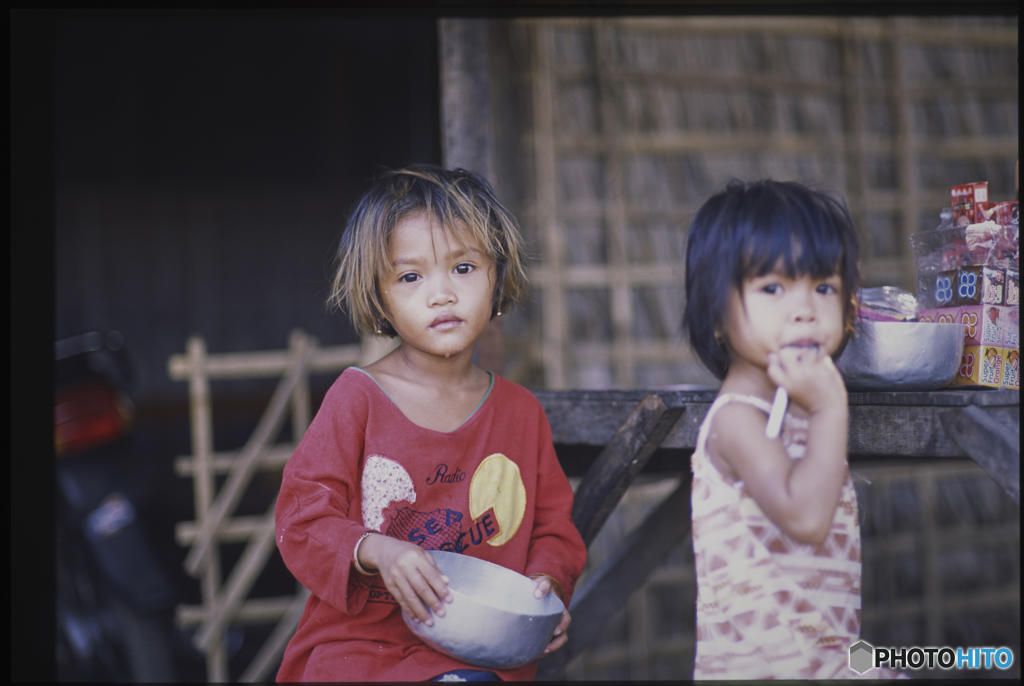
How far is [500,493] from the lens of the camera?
169 centimetres

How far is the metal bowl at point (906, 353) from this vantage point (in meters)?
1.62

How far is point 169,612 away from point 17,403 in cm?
151

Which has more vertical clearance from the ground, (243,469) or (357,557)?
(357,557)

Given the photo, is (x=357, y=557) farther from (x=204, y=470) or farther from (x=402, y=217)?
(x=204, y=470)

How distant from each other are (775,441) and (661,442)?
1.41 feet

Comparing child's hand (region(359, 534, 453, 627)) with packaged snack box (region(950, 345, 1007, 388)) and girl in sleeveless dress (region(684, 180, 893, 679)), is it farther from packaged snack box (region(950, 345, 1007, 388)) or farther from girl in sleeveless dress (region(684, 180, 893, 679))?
packaged snack box (region(950, 345, 1007, 388))

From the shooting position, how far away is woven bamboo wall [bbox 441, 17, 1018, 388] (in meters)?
3.50

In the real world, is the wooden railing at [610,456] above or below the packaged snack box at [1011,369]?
below

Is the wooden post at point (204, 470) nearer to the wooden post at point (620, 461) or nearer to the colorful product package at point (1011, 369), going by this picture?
the wooden post at point (620, 461)

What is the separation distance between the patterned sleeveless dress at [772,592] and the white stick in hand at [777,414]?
3 centimetres

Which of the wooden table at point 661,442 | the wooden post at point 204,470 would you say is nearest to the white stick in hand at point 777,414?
the wooden table at point 661,442

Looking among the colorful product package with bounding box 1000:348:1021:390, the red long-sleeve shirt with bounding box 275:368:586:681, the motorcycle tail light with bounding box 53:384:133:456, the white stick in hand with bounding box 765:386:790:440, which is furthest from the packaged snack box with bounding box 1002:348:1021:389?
the motorcycle tail light with bounding box 53:384:133:456

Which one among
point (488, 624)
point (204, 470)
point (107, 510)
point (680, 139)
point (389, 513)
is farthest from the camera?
point (204, 470)

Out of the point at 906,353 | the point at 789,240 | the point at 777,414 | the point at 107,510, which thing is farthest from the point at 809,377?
the point at 107,510
